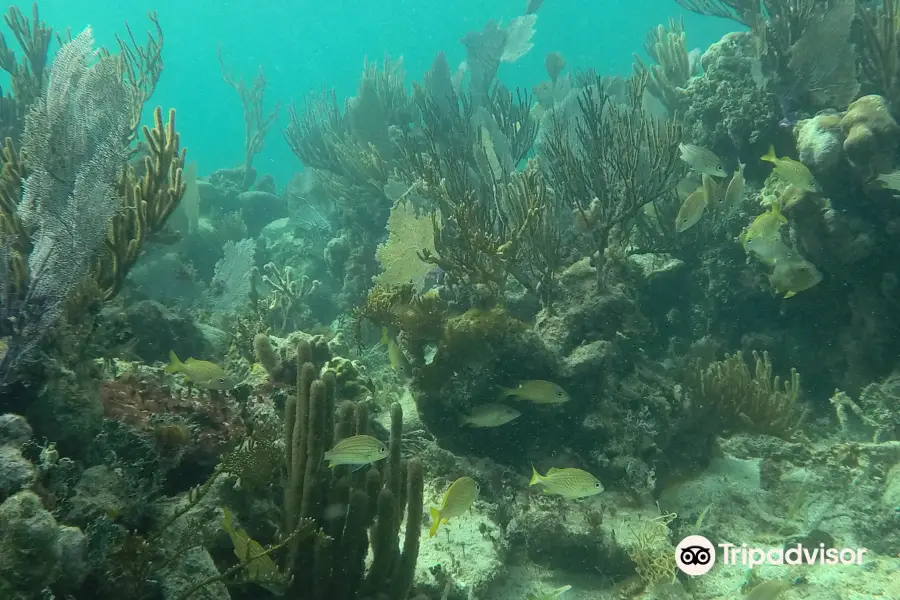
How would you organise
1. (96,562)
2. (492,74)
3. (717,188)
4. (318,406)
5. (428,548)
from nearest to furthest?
(96,562)
(318,406)
(428,548)
(717,188)
(492,74)

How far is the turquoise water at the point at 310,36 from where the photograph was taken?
6681 cm

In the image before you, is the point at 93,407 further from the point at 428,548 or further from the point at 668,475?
the point at 668,475

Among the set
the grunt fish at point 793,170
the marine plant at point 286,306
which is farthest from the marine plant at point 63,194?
the grunt fish at point 793,170

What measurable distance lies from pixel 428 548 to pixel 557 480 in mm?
1250

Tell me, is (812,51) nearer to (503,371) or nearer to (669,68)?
(669,68)

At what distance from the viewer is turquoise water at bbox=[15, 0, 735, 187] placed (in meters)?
66.8

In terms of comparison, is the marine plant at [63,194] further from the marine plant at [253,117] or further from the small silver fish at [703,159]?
the marine plant at [253,117]

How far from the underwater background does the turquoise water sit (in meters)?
53.6

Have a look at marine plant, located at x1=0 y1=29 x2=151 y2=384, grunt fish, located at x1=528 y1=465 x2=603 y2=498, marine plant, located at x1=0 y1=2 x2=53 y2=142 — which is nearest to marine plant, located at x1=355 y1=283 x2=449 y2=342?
grunt fish, located at x1=528 y1=465 x2=603 y2=498

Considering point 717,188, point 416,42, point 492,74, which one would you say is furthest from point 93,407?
point 416,42

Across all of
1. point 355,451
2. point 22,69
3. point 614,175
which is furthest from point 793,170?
point 22,69

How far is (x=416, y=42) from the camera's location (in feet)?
308

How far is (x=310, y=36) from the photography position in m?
105

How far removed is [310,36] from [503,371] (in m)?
119
